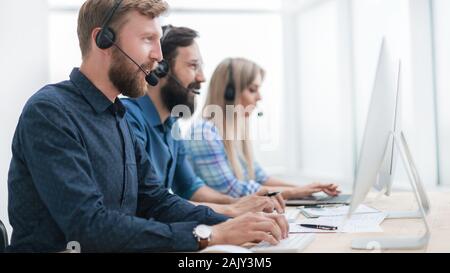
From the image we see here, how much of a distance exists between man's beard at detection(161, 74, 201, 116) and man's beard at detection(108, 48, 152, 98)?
18.8 inches

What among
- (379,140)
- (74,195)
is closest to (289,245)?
(379,140)

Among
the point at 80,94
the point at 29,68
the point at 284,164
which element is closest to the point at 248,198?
the point at 80,94

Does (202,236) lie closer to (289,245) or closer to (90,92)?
(289,245)

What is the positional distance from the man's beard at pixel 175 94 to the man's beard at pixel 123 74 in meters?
0.48

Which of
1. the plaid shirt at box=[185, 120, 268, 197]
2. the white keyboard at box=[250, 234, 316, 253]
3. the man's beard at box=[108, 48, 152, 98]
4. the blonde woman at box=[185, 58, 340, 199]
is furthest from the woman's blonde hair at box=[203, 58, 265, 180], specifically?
the white keyboard at box=[250, 234, 316, 253]

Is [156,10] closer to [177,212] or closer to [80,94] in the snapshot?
[80,94]

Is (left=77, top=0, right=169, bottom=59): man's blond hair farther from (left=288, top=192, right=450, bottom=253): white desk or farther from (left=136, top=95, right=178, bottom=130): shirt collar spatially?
(left=288, top=192, right=450, bottom=253): white desk

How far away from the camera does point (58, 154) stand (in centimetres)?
77

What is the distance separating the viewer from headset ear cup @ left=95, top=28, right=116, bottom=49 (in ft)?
3.17

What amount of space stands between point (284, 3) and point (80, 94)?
2.30m

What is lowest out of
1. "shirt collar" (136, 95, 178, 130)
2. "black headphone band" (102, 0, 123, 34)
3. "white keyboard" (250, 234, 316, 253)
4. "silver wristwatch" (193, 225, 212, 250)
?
"white keyboard" (250, 234, 316, 253)

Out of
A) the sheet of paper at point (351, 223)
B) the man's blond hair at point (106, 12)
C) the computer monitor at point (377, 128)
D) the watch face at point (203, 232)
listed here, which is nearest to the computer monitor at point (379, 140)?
the computer monitor at point (377, 128)

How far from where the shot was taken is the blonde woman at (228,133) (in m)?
1.75

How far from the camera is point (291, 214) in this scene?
120 cm
